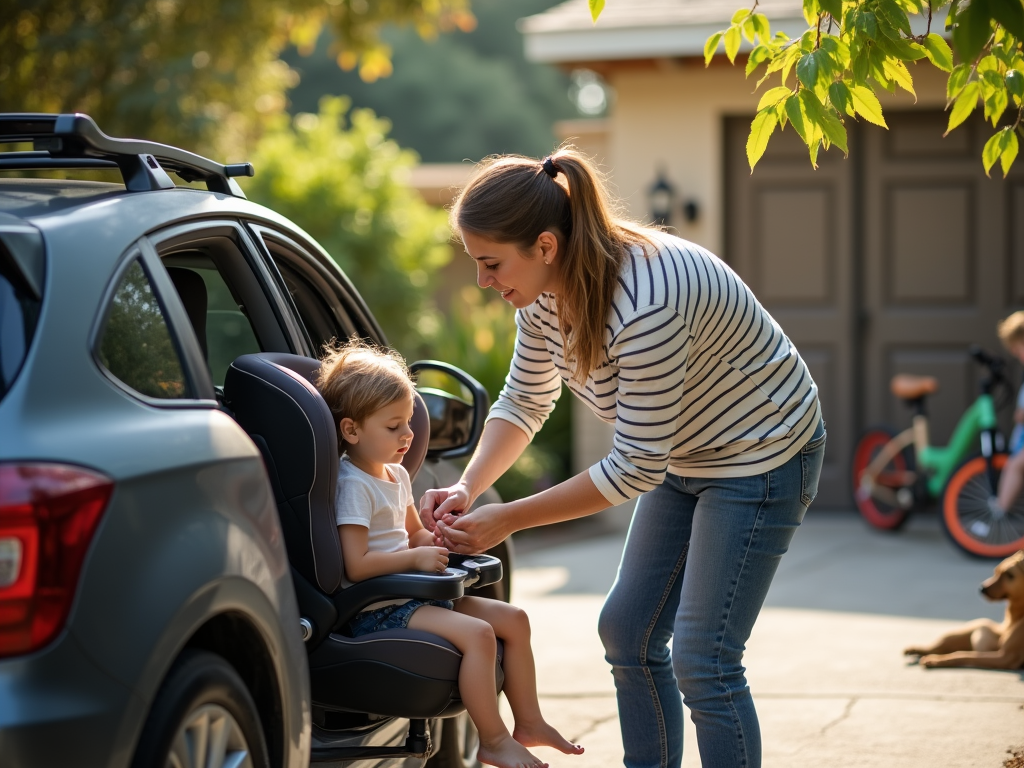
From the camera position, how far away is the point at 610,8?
10.1m

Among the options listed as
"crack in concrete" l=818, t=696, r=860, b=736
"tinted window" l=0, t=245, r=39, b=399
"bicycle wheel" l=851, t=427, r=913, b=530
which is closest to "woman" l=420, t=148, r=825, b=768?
"tinted window" l=0, t=245, r=39, b=399

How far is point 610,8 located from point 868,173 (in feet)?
8.01

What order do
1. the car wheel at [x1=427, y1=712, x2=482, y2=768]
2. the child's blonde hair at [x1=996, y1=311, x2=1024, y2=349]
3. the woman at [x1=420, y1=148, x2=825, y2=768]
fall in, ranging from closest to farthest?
the woman at [x1=420, y1=148, x2=825, y2=768] → the car wheel at [x1=427, y1=712, x2=482, y2=768] → the child's blonde hair at [x1=996, y1=311, x2=1024, y2=349]

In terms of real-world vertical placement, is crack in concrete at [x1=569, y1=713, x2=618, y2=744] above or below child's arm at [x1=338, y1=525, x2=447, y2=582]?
below

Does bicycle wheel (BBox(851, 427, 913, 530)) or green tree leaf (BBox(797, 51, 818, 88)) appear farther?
bicycle wheel (BBox(851, 427, 913, 530))

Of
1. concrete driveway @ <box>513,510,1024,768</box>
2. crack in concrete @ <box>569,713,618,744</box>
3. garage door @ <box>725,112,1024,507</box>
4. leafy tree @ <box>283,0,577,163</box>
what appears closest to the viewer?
concrete driveway @ <box>513,510,1024,768</box>

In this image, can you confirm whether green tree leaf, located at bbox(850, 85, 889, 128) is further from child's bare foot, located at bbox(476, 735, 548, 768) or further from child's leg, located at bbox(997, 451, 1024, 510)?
Result: child's leg, located at bbox(997, 451, 1024, 510)

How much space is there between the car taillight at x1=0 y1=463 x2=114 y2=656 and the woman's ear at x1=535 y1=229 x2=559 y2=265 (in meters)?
1.40

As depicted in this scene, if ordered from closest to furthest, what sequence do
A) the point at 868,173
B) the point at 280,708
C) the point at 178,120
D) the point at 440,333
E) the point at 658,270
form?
the point at 280,708, the point at 658,270, the point at 178,120, the point at 868,173, the point at 440,333

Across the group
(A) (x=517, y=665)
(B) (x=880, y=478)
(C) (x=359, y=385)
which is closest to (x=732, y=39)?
(C) (x=359, y=385)

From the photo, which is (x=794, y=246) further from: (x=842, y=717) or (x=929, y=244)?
(x=842, y=717)

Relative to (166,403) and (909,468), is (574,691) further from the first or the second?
(909,468)

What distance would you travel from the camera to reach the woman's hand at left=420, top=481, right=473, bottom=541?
10.8 feet

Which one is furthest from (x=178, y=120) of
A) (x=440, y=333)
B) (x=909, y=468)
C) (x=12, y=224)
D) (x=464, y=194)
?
(x=12, y=224)
